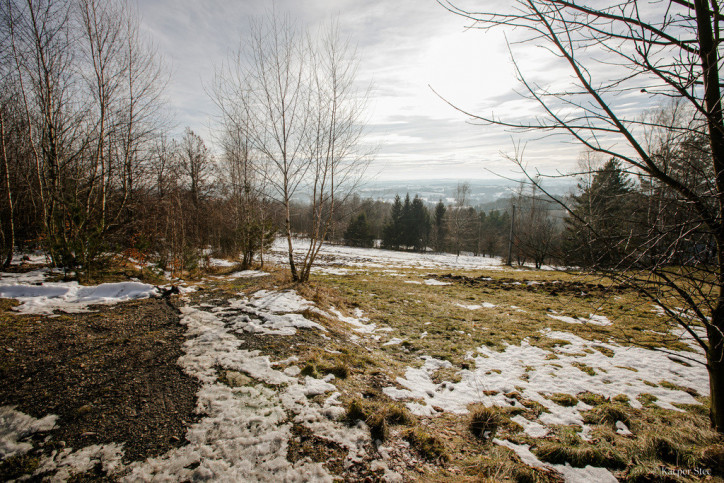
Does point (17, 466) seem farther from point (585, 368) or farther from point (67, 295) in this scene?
point (585, 368)

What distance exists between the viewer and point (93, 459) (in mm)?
1409

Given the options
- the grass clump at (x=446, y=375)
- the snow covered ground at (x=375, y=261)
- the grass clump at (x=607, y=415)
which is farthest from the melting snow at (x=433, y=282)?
the grass clump at (x=607, y=415)

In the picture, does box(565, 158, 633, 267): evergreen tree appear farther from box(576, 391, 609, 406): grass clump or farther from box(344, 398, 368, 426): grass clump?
box(576, 391, 609, 406): grass clump

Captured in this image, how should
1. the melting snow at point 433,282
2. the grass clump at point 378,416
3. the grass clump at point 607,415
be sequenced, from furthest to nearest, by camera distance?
the melting snow at point 433,282, the grass clump at point 607,415, the grass clump at point 378,416

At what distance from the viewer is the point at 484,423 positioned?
2367mm

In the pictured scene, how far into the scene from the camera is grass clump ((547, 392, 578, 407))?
2.91 metres

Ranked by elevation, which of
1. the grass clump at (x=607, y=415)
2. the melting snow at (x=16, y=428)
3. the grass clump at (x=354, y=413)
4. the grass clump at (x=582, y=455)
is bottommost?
the grass clump at (x=607, y=415)

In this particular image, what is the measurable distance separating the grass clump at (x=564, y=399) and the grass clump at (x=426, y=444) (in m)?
2.20

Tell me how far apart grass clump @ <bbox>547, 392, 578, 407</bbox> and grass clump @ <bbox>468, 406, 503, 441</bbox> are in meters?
1.16

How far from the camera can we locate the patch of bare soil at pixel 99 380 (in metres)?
1.66

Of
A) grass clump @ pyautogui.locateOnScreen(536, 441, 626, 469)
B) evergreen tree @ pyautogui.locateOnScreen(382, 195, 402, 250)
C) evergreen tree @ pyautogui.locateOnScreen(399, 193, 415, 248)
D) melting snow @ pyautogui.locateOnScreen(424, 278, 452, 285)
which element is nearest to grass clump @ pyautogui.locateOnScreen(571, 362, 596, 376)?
grass clump @ pyautogui.locateOnScreen(536, 441, 626, 469)

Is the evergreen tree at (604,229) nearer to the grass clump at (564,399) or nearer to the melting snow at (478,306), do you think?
the grass clump at (564,399)

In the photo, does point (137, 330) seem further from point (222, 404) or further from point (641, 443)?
point (641, 443)

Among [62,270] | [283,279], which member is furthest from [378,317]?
[62,270]
